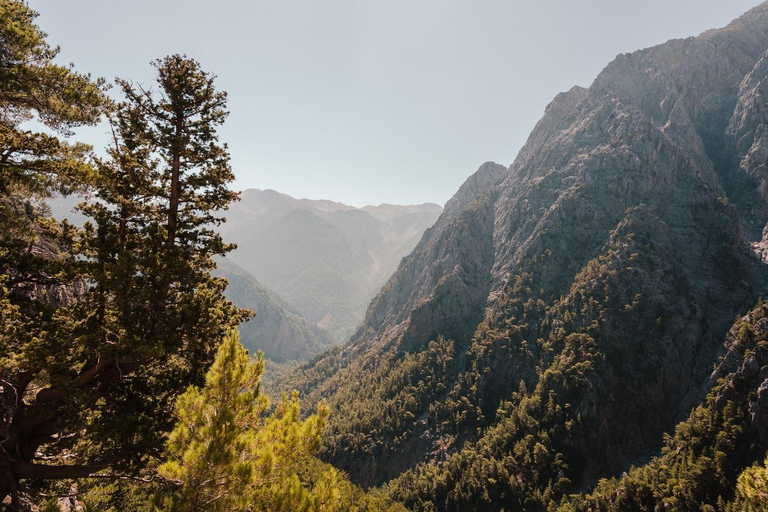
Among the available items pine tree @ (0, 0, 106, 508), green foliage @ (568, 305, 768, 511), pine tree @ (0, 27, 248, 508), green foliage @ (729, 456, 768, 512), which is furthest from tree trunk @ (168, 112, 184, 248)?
green foliage @ (568, 305, 768, 511)

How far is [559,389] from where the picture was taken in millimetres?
112062

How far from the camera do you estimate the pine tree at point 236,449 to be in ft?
30.7

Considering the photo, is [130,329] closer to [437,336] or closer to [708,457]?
[708,457]

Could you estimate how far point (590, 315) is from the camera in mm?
125250

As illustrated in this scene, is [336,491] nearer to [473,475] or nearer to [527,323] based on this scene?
[473,475]

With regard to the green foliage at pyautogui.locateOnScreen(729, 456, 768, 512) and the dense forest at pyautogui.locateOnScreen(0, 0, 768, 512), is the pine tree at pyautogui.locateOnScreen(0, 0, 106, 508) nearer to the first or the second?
the dense forest at pyautogui.locateOnScreen(0, 0, 768, 512)

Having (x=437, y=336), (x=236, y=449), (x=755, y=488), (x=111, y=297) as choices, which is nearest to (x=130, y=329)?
(x=111, y=297)

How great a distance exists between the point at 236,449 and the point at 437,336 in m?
168

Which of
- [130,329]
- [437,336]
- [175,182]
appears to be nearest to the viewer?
[130,329]

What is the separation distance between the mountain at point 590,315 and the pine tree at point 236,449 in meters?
107

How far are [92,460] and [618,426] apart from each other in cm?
13460

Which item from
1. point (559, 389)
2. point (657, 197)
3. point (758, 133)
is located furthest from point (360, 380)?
point (758, 133)

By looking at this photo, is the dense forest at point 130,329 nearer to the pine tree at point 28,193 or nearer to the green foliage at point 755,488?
the pine tree at point 28,193

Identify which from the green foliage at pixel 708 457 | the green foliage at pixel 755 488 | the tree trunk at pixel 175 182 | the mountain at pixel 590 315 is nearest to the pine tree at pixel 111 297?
the tree trunk at pixel 175 182
